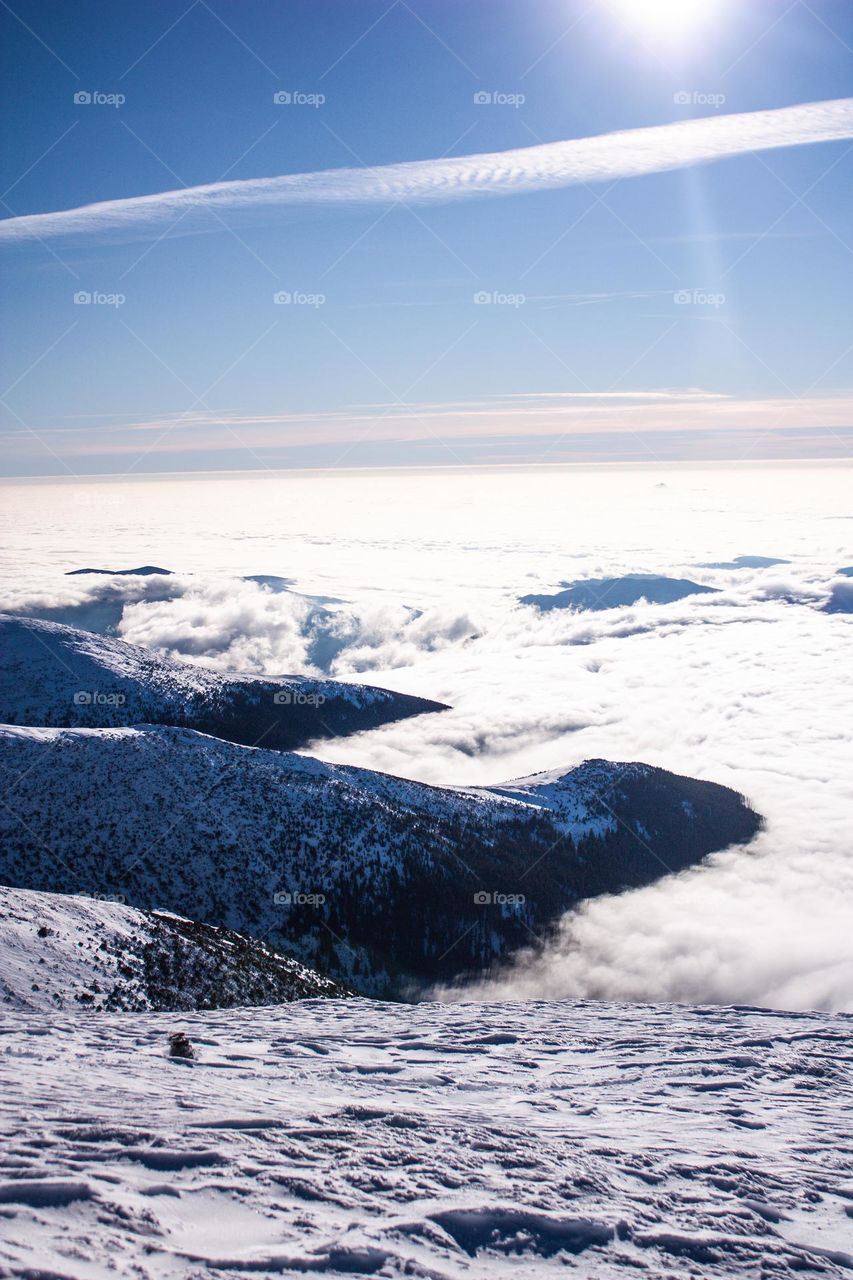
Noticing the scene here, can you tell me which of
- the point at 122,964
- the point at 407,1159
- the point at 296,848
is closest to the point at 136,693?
the point at 296,848

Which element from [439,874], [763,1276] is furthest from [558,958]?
[763,1276]

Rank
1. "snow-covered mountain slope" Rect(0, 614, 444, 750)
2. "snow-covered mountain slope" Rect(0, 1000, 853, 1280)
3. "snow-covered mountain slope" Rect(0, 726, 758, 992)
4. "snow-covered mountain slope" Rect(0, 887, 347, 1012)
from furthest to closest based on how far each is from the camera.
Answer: "snow-covered mountain slope" Rect(0, 614, 444, 750) → "snow-covered mountain slope" Rect(0, 726, 758, 992) → "snow-covered mountain slope" Rect(0, 887, 347, 1012) → "snow-covered mountain slope" Rect(0, 1000, 853, 1280)

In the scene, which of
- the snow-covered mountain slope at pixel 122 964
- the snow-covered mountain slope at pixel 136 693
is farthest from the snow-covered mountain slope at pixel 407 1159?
the snow-covered mountain slope at pixel 136 693

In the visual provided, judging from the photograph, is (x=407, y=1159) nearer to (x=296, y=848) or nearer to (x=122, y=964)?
(x=122, y=964)

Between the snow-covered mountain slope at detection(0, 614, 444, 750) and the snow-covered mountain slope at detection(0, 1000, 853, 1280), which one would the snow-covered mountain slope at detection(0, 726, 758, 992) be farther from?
the snow-covered mountain slope at detection(0, 1000, 853, 1280)

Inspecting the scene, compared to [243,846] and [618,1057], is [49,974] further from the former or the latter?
[243,846]

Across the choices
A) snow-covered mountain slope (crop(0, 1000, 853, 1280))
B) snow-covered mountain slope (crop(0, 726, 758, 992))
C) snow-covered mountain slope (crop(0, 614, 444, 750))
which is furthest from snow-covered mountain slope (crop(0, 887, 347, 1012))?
snow-covered mountain slope (crop(0, 614, 444, 750))

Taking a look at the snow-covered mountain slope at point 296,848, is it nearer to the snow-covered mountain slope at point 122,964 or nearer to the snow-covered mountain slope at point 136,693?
the snow-covered mountain slope at point 122,964
